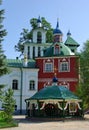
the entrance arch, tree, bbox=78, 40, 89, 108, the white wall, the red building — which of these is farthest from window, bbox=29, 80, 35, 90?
the entrance arch

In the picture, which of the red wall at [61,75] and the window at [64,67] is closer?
the red wall at [61,75]

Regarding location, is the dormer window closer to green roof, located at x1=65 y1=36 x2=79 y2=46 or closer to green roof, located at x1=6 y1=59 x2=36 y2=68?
green roof, located at x1=6 y1=59 x2=36 y2=68

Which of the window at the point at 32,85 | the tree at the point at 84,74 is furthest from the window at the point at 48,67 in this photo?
the tree at the point at 84,74

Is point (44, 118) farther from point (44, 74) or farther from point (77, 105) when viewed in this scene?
point (44, 74)

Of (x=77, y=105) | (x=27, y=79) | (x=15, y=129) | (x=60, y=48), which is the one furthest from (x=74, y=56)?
(x=15, y=129)

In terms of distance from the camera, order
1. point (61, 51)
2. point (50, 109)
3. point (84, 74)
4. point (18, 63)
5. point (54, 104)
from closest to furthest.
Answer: point (54, 104), point (50, 109), point (84, 74), point (61, 51), point (18, 63)

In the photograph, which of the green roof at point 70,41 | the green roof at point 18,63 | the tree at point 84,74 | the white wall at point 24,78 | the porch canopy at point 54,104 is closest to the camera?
the porch canopy at point 54,104

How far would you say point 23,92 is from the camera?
50906 millimetres

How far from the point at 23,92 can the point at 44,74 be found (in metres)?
4.05

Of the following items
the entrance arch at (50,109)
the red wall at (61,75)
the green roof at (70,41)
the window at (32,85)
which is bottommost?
the entrance arch at (50,109)

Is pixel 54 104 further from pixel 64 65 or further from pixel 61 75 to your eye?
pixel 64 65

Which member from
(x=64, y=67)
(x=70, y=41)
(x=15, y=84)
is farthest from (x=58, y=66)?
(x=70, y=41)

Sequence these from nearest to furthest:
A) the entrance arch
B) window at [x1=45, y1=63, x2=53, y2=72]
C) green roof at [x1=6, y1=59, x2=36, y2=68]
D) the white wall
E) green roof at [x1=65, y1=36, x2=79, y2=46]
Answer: the entrance arch
the white wall
window at [x1=45, y1=63, x2=53, y2=72]
green roof at [x1=6, y1=59, x2=36, y2=68]
green roof at [x1=65, y1=36, x2=79, y2=46]

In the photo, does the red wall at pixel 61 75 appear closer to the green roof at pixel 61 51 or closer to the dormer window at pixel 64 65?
the dormer window at pixel 64 65
